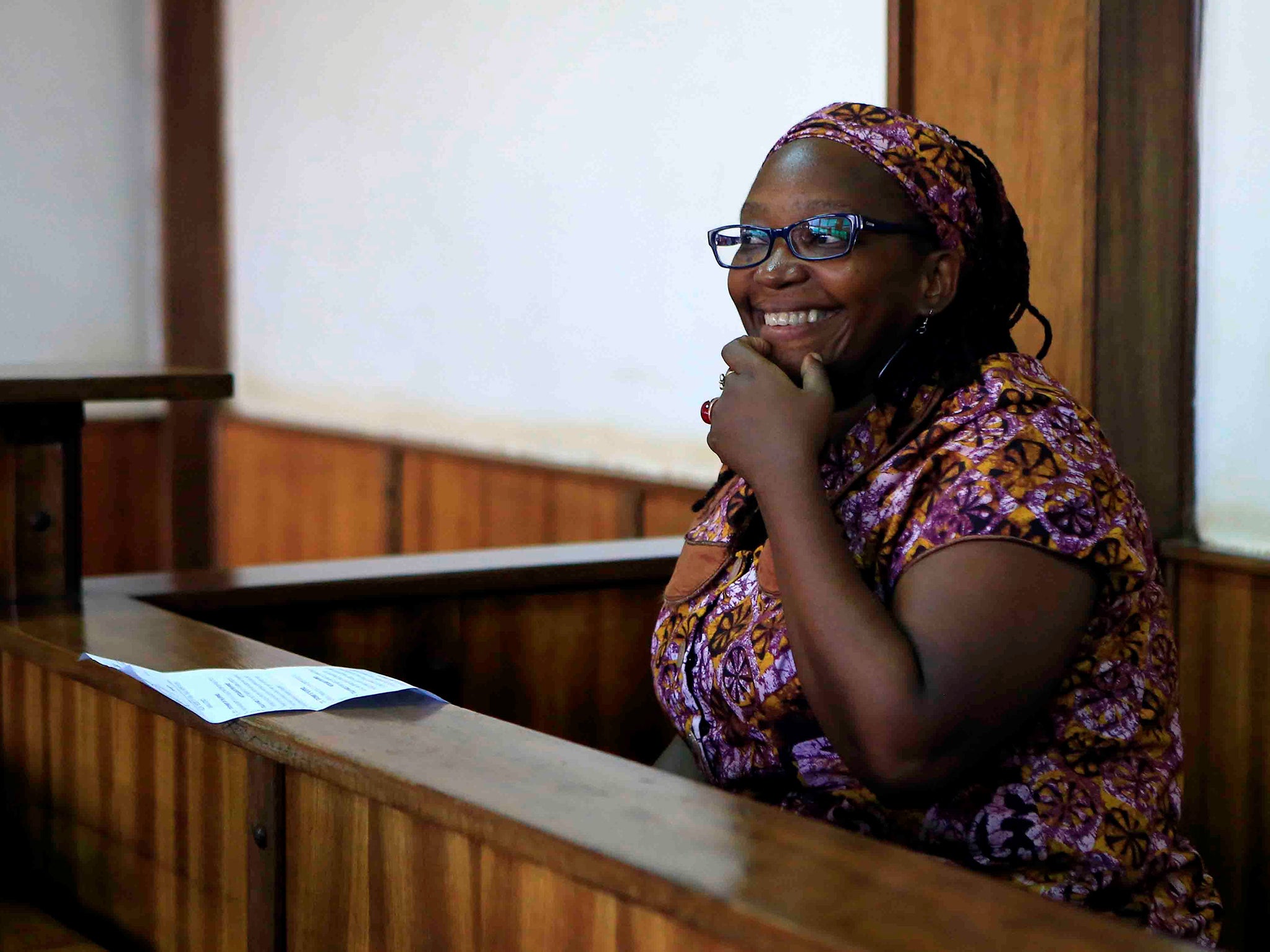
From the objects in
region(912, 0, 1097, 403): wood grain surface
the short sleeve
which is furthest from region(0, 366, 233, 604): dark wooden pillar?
region(912, 0, 1097, 403): wood grain surface

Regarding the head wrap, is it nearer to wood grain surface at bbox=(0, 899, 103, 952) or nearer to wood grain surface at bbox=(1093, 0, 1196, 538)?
wood grain surface at bbox=(1093, 0, 1196, 538)

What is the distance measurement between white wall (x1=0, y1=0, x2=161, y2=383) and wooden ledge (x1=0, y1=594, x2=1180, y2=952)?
451 centimetres

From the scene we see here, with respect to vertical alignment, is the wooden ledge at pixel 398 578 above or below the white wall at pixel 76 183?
below

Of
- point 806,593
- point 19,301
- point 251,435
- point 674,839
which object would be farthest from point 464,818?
point 19,301

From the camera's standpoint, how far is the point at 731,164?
135 inches

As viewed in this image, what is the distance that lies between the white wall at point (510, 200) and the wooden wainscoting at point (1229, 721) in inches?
46.9

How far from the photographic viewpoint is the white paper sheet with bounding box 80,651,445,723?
1.57 m

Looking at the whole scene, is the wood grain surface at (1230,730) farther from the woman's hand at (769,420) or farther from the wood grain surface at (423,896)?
the wood grain surface at (423,896)

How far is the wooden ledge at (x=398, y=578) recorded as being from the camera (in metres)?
2.35

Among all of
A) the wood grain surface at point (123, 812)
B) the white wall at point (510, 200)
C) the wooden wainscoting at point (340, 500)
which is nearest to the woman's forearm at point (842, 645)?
the wood grain surface at point (123, 812)

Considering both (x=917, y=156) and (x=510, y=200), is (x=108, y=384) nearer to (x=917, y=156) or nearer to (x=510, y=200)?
(x=917, y=156)

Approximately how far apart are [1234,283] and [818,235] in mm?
1027

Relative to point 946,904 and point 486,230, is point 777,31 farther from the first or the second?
point 946,904

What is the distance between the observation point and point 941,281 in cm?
172
